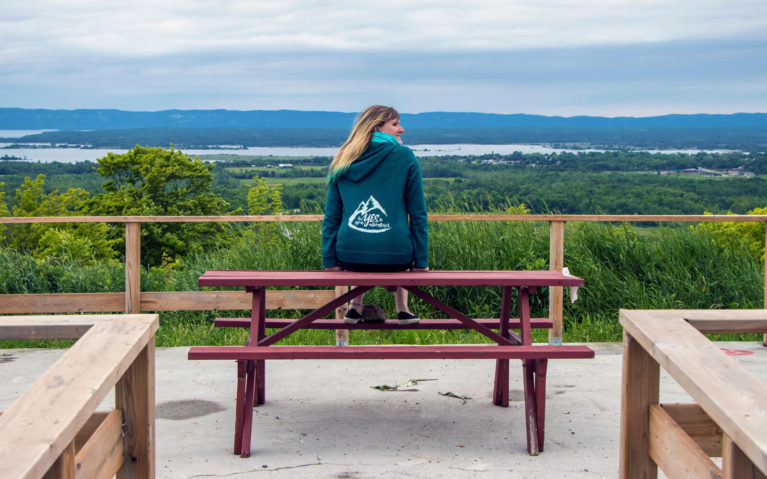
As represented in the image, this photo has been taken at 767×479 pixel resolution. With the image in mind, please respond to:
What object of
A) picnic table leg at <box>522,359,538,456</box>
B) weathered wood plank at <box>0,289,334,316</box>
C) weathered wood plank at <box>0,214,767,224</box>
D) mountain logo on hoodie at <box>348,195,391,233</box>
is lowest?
picnic table leg at <box>522,359,538,456</box>

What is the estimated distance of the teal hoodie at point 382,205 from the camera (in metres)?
4.02

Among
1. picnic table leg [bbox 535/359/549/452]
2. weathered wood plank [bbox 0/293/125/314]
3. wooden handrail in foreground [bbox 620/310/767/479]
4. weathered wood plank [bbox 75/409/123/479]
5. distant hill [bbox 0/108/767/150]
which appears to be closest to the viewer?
wooden handrail in foreground [bbox 620/310/767/479]

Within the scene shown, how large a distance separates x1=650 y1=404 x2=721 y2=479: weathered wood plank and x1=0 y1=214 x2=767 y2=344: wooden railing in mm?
3563

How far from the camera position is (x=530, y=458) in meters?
3.53

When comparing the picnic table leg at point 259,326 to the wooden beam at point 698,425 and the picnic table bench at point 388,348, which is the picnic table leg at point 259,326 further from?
the wooden beam at point 698,425

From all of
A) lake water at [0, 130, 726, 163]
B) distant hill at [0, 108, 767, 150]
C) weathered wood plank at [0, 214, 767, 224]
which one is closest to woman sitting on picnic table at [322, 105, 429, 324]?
weathered wood plank at [0, 214, 767, 224]

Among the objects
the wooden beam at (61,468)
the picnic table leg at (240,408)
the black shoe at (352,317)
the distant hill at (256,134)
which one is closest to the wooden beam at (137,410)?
the wooden beam at (61,468)

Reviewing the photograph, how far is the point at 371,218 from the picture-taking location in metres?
4.04

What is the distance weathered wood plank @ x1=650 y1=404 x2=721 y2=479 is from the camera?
5.69 feet

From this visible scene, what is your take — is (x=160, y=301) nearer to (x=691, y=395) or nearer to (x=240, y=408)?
(x=240, y=408)

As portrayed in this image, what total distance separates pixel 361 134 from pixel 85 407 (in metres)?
2.76

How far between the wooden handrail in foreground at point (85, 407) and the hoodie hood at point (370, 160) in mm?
2023

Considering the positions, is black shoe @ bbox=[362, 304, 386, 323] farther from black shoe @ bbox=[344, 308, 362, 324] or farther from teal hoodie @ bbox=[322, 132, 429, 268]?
teal hoodie @ bbox=[322, 132, 429, 268]

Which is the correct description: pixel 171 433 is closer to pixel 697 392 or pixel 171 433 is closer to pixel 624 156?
pixel 697 392
